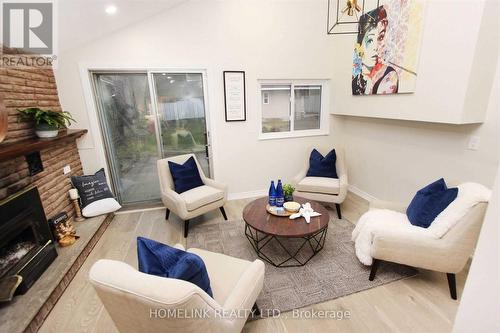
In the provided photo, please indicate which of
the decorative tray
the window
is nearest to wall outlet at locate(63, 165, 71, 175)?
the decorative tray

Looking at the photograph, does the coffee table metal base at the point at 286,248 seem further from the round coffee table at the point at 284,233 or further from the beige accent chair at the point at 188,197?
the beige accent chair at the point at 188,197

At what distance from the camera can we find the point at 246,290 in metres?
1.35

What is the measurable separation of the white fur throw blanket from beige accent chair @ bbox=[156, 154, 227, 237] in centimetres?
164

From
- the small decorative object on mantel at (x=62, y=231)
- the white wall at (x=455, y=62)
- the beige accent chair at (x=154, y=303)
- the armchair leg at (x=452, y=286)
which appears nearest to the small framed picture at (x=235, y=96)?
the white wall at (x=455, y=62)

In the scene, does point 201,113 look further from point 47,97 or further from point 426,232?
point 426,232

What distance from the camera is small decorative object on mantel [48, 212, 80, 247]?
2344mm

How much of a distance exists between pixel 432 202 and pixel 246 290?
1676 mm

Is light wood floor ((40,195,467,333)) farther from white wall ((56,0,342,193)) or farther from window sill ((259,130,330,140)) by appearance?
window sill ((259,130,330,140))

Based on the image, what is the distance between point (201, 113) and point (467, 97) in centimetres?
300

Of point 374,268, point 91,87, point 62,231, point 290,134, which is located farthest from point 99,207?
→ point 374,268

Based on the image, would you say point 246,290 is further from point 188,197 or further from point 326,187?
point 326,187

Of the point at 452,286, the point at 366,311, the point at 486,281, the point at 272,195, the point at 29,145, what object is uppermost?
the point at 29,145

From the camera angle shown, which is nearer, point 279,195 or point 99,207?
point 279,195

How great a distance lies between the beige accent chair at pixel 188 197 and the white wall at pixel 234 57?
648 mm
